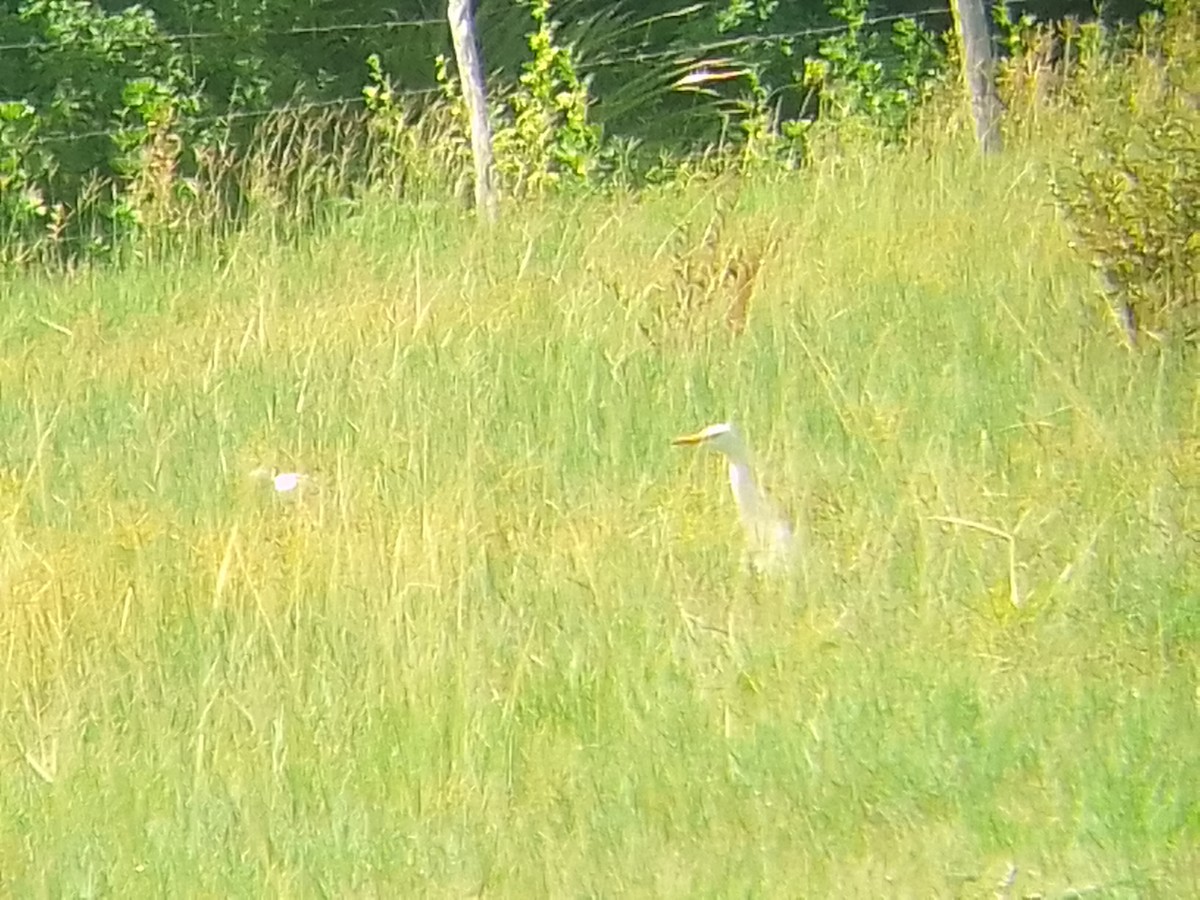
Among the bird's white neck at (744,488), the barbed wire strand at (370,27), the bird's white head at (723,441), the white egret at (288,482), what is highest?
the bird's white head at (723,441)

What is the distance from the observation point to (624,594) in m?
4.04

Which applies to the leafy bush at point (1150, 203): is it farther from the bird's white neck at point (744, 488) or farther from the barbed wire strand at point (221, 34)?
the barbed wire strand at point (221, 34)

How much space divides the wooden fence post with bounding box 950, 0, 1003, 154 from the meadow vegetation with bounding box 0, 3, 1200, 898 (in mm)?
1601

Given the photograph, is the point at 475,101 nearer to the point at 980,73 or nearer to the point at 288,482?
the point at 980,73

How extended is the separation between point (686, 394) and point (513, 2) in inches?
406

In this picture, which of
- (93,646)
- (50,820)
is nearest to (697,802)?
(50,820)

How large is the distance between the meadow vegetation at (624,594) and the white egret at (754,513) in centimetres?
6

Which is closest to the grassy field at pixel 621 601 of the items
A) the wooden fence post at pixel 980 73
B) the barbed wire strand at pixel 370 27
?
the wooden fence post at pixel 980 73

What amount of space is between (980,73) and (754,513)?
4832mm

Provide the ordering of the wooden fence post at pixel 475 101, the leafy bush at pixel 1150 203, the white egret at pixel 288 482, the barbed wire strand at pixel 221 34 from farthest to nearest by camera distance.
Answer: the barbed wire strand at pixel 221 34 → the wooden fence post at pixel 475 101 → the leafy bush at pixel 1150 203 → the white egret at pixel 288 482

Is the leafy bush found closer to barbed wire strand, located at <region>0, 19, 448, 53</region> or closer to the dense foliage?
the dense foliage

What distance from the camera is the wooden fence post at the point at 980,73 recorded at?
8.18 meters

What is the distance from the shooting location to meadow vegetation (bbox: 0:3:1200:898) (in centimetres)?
319

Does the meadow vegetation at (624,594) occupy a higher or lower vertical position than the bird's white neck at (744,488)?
lower
